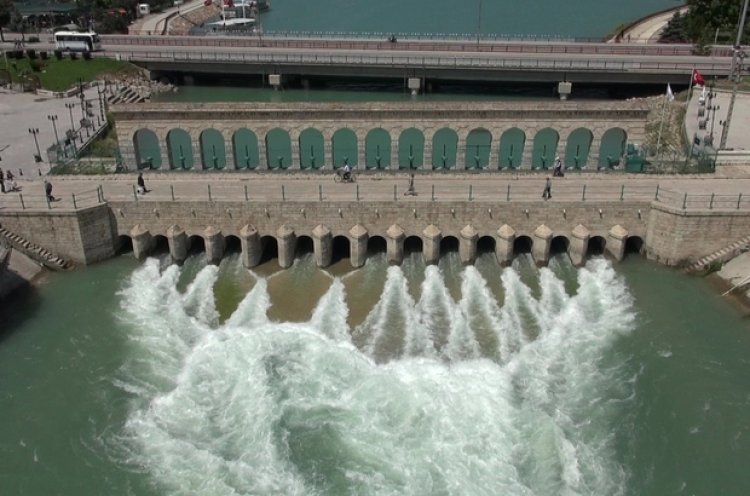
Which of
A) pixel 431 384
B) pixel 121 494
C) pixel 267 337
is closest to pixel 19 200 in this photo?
pixel 267 337

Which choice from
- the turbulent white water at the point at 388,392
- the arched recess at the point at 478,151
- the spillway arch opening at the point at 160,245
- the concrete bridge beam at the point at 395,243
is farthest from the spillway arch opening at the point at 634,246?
the spillway arch opening at the point at 160,245

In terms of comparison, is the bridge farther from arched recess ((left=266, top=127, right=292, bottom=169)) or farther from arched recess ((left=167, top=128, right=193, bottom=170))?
arched recess ((left=167, top=128, right=193, bottom=170))

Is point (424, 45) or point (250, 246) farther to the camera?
point (424, 45)

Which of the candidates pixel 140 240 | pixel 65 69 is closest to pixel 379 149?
pixel 140 240

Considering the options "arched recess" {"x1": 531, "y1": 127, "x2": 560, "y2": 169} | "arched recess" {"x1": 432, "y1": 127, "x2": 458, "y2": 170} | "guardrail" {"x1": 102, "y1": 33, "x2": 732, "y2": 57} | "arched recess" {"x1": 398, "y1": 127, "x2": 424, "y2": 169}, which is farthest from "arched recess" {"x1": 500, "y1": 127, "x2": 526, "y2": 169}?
"guardrail" {"x1": 102, "y1": 33, "x2": 732, "y2": 57}

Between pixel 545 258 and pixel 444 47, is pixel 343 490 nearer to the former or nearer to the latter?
pixel 545 258

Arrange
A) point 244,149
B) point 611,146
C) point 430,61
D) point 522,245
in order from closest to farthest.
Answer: point 522,245 → point 611,146 → point 244,149 → point 430,61

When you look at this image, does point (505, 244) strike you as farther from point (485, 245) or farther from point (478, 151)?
point (478, 151)
